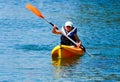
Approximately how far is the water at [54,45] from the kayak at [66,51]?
0.98 ft

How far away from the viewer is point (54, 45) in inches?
1064

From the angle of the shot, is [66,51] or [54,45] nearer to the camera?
[66,51]

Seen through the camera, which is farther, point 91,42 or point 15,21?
point 15,21

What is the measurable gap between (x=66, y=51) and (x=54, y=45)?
11.2ft

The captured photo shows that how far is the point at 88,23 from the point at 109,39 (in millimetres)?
7005

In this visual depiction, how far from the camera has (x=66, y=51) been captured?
2367 cm

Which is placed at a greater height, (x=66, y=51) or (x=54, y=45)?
(x=66, y=51)

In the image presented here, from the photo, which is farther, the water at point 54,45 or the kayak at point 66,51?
the kayak at point 66,51

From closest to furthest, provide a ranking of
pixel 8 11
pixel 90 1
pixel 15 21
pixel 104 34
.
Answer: pixel 104 34 < pixel 15 21 < pixel 8 11 < pixel 90 1

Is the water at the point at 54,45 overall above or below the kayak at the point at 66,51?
below

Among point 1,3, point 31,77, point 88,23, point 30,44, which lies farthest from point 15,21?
point 31,77

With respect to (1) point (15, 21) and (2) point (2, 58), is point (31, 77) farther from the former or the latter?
(1) point (15, 21)

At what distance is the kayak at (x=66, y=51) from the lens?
23430mm

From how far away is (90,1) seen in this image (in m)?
53.2
